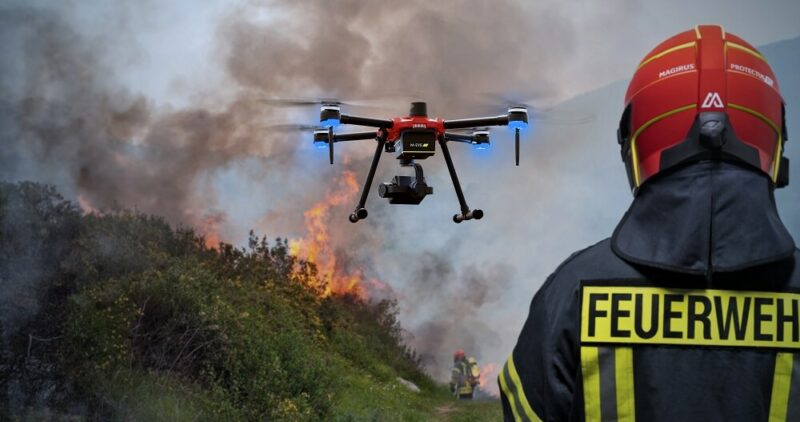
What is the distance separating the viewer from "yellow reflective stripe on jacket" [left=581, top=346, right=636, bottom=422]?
127cm

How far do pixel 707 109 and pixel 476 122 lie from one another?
4011mm

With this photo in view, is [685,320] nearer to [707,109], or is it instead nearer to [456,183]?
[707,109]

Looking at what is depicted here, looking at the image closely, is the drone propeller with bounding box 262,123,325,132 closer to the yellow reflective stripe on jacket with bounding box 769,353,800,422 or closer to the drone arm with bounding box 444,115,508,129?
the drone arm with bounding box 444,115,508,129

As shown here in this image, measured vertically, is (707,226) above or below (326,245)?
below

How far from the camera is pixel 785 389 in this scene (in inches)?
50.0

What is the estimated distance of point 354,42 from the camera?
6934mm

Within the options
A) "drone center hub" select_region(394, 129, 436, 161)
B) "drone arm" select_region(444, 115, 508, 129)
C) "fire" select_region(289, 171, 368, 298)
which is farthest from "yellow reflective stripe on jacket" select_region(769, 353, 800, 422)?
"fire" select_region(289, 171, 368, 298)

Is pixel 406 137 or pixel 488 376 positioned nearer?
pixel 406 137

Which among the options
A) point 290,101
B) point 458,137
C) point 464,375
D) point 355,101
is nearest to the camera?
point 458,137

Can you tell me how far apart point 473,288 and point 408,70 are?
191cm

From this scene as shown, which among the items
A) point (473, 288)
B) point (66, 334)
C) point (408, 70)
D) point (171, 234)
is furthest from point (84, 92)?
point (473, 288)

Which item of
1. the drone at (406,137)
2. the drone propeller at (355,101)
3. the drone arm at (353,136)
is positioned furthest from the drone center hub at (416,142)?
the drone propeller at (355,101)

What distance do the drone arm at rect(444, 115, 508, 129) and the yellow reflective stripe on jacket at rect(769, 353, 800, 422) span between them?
397 cm

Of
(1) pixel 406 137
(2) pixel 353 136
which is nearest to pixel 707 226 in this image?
(1) pixel 406 137
